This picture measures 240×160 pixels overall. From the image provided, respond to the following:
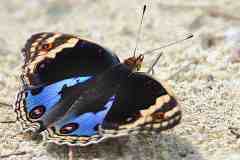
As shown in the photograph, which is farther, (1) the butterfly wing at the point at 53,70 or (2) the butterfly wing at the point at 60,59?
(2) the butterfly wing at the point at 60,59

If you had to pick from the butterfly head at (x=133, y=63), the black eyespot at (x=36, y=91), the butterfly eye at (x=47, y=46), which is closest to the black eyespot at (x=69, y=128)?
the black eyespot at (x=36, y=91)

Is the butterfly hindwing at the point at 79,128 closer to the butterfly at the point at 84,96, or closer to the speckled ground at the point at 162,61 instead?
the butterfly at the point at 84,96

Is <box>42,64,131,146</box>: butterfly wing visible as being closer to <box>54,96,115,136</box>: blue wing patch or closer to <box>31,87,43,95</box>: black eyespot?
<box>54,96,115,136</box>: blue wing patch

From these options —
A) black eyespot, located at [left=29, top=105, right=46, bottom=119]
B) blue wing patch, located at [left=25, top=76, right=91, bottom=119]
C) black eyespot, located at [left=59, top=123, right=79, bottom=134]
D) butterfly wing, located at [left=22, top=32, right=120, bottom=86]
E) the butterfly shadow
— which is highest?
butterfly wing, located at [left=22, top=32, right=120, bottom=86]

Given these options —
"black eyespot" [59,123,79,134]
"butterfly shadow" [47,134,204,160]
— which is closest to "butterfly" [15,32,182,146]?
"black eyespot" [59,123,79,134]

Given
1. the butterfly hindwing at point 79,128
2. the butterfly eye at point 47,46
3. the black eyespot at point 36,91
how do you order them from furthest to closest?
the butterfly eye at point 47,46, the black eyespot at point 36,91, the butterfly hindwing at point 79,128

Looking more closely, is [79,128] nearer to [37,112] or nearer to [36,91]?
[37,112]

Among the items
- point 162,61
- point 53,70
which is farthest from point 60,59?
point 162,61

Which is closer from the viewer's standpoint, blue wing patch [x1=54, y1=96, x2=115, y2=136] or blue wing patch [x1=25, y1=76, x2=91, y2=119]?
blue wing patch [x1=54, y1=96, x2=115, y2=136]
